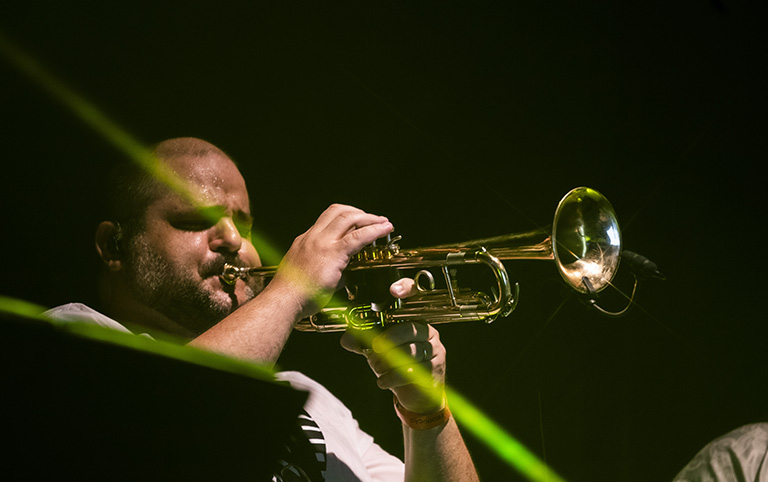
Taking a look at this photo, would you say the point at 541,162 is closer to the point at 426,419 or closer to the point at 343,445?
the point at 426,419

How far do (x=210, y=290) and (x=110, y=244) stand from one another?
44 centimetres

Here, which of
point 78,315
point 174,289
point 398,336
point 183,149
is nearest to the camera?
point 78,315

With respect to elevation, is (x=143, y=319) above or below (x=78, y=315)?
above

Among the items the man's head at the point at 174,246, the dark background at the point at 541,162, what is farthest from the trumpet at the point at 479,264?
the dark background at the point at 541,162

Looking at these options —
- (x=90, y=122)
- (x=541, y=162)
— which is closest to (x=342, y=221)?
(x=90, y=122)

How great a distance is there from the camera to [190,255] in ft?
6.95

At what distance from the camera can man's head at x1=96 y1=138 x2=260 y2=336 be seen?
2.10 meters

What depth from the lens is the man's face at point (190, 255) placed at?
2.09m

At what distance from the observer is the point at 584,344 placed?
126 inches

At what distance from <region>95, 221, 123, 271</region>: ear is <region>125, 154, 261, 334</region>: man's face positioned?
6 centimetres

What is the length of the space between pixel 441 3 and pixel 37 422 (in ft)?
8.99

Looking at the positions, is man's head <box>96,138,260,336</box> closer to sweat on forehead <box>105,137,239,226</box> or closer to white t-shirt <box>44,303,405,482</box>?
sweat on forehead <box>105,137,239,226</box>

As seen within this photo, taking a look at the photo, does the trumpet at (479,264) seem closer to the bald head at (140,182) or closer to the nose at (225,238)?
the nose at (225,238)

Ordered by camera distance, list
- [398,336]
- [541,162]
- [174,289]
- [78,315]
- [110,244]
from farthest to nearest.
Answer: [541,162] → [110,244] → [174,289] → [398,336] → [78,315]
